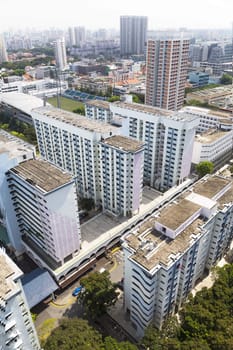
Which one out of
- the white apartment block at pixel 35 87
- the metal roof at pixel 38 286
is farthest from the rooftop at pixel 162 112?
the white apartment block at pixel 35 87

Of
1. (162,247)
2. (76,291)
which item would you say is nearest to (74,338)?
(76,291)

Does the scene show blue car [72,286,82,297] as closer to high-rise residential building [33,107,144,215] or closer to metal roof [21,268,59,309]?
metal roof [21,268,59,309]

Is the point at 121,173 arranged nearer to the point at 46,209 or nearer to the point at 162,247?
the point at 46,209

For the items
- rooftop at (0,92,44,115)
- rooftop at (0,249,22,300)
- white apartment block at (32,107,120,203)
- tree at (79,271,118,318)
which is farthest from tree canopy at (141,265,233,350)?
rooftop at (0,92,44,115)

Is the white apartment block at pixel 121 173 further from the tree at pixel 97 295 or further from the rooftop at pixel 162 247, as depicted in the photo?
the tree at pixel 97 295

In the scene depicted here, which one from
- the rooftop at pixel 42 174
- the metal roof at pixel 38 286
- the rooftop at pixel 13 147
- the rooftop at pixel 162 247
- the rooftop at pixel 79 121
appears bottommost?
the metal roof at pixel 38 286

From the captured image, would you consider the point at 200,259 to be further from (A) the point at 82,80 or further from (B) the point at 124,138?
(A) the point at 82,80
